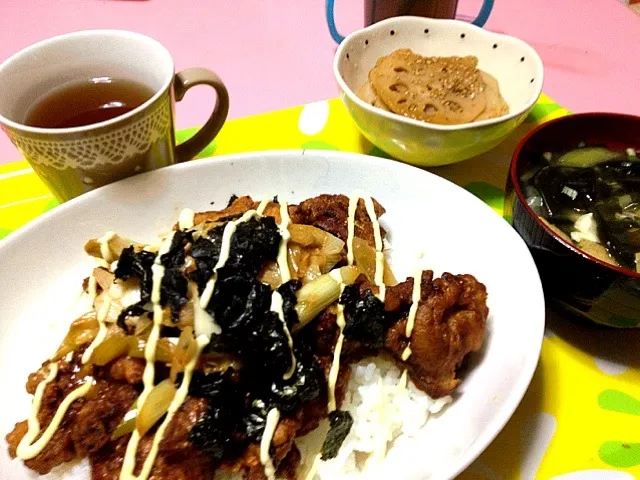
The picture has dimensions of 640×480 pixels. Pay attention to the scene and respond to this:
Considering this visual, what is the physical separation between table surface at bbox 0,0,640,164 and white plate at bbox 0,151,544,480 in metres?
0.77

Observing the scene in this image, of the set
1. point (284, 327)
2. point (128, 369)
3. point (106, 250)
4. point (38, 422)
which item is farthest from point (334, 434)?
point (106, 250)

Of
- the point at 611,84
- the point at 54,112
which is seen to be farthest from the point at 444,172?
the point at 54,112

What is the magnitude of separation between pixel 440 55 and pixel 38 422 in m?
2.43

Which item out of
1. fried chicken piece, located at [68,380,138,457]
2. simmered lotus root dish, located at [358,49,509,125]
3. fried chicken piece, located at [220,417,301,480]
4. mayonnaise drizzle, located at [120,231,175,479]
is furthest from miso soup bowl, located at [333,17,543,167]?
fried chicken piece, located at [68,380,138,457]

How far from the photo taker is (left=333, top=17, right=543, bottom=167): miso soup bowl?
227cm

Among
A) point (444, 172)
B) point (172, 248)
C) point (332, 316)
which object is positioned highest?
point (172, 248)

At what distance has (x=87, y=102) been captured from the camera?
2.40 m

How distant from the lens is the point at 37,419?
163cm

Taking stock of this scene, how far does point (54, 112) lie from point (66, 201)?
0.38 meters

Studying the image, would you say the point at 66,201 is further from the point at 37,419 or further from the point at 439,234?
the point at 439,234

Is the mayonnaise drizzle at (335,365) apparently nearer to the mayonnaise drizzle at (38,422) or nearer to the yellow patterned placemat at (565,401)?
the yellow patterned placemat at (565,401)

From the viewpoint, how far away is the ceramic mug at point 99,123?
2066 mm

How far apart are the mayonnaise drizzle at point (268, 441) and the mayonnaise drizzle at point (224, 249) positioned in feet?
1.22

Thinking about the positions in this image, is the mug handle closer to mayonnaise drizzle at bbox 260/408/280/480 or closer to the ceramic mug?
the ceramic mug
